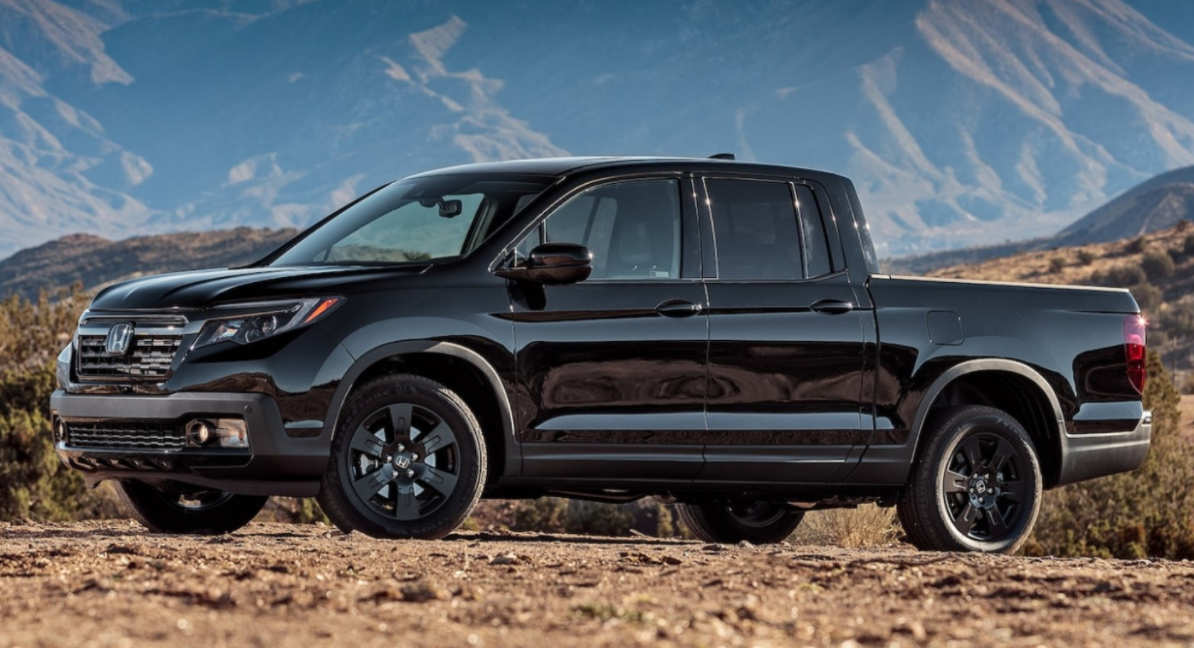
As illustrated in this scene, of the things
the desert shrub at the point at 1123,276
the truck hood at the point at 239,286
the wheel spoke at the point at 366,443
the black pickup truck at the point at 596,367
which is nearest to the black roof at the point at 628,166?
the black pickup truck at the point at 596,367

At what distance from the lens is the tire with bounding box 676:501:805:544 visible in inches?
403

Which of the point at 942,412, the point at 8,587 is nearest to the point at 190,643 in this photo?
the point at 8,587

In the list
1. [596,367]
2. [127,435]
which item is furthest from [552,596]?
[127,435]

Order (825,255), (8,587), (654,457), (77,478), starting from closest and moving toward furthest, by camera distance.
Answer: (8,587) < (654,457) < (825,255) < (77,478)

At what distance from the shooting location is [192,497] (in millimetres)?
9070

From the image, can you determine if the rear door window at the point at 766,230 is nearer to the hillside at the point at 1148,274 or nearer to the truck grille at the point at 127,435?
the truck grille at the point at 127,435

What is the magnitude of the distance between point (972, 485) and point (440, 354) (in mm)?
3131

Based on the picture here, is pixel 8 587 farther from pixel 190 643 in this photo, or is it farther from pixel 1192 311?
pixel 1192 311

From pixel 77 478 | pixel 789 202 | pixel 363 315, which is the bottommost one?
pixel 77 478

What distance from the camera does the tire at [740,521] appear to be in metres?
10.2

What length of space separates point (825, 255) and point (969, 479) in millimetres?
1467

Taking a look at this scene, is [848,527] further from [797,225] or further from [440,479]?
[440,479]

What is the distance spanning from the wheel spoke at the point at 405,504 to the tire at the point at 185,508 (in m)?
1.49

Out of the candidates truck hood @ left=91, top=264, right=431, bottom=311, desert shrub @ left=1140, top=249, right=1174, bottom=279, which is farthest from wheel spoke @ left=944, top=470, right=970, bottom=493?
desert shrub @ left=1140, top=249, right=1174, bottom=279
